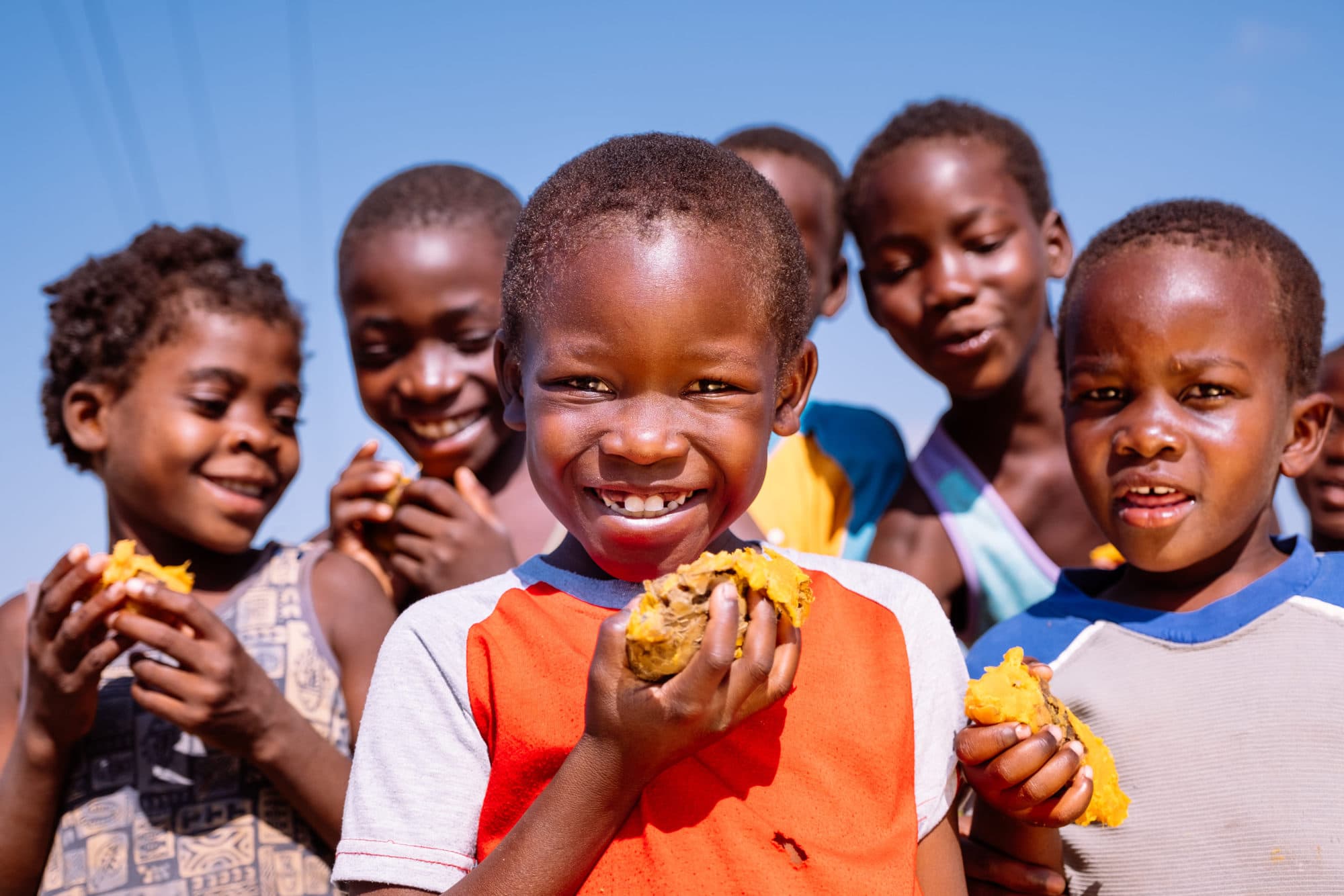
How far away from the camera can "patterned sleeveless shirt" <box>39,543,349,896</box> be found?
293 centimetres

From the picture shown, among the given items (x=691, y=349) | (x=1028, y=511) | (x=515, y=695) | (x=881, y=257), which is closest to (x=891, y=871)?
(x=515, y=695)

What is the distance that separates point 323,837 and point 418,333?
155cm

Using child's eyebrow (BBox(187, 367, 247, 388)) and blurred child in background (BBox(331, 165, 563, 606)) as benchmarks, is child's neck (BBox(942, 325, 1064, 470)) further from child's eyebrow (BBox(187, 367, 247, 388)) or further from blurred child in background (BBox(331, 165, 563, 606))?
child's eyebrow (BBox(187, 367, 247, 388))

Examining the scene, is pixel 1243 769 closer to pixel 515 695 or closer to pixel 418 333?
pixel 515 695

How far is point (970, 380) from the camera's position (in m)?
4.05

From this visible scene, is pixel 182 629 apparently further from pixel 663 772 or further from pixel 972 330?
pixel 972 330

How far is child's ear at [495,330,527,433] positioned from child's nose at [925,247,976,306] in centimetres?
210

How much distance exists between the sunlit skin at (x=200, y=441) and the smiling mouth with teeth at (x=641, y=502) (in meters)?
Answer: 1.75

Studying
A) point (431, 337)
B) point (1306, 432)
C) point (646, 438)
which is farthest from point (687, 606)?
point (431, 337)

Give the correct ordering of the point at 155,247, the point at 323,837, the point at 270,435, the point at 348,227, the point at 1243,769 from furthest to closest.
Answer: the point at 348,227 < the point at 155,247 < the point at 270,435 < the point at 323,837 < the point at 1243,769

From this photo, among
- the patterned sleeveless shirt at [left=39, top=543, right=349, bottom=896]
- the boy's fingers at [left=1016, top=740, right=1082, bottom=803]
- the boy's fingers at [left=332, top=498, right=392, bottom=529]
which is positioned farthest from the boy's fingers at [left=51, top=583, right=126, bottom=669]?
the boy's fingers at [left=1016, top=740, right=1082, bottom=803]

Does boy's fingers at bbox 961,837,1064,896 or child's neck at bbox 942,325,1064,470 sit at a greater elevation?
child's neck at bbox 942,325,1064,470

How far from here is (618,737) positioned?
1791mm

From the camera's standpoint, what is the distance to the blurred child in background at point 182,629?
113 inches
